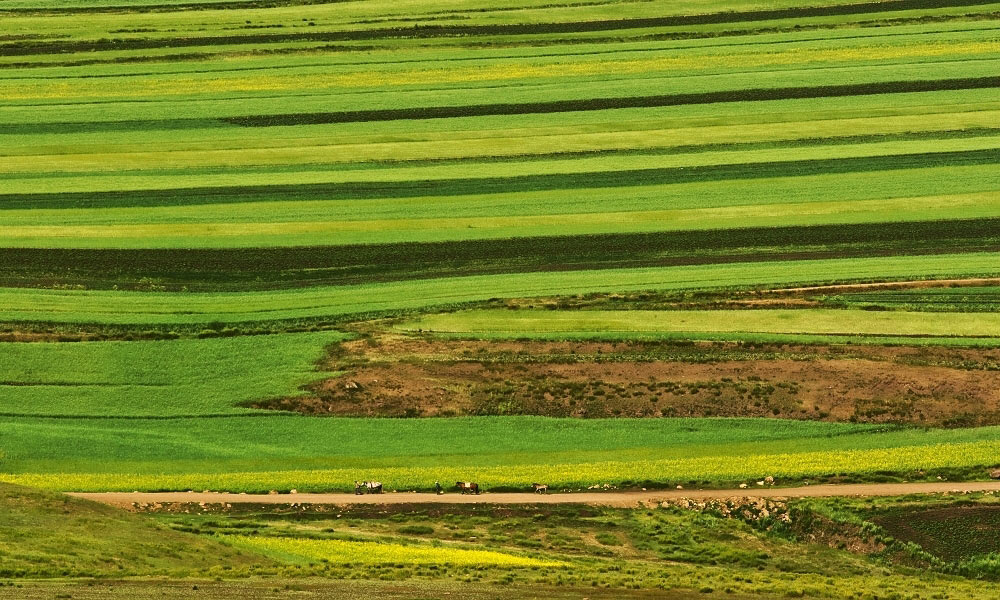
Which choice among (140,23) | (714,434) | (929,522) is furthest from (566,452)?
(140,23)

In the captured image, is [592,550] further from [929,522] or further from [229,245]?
[229,245]

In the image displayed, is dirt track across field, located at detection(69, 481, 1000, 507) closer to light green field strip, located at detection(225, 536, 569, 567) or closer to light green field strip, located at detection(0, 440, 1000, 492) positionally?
light green field strip, located at detection(0, 440, 1000, 492)

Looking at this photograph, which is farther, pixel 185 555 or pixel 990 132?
pixel 990 132

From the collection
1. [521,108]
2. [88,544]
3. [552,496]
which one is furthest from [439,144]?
[88,544]

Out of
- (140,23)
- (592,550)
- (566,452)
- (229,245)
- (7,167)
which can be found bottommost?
(592,550)

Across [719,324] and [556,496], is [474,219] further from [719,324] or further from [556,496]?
[556,496]

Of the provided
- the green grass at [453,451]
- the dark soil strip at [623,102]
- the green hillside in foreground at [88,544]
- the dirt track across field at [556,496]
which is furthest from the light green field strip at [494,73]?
the green hillside in foreground at [88,544]

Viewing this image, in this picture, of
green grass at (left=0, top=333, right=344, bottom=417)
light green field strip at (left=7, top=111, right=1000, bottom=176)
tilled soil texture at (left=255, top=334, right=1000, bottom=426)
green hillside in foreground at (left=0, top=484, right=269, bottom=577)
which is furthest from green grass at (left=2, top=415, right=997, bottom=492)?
light green field strip at (left=7, top=111, right=1000, bottom=176)
